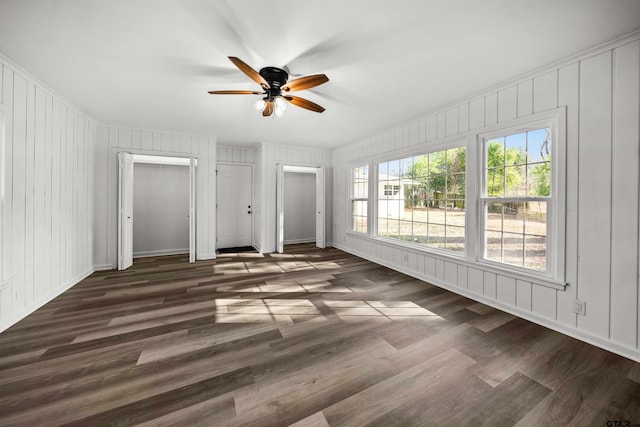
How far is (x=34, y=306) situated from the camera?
2.71m

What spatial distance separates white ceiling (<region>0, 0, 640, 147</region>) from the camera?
5.61 ft

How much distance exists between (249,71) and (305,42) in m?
0.53

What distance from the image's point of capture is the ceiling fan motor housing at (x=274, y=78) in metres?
2.36

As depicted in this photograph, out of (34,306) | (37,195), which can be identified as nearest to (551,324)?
(34,306)

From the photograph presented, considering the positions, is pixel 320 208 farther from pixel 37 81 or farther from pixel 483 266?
pixel 37 81

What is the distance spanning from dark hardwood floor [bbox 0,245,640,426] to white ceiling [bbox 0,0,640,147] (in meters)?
2.55

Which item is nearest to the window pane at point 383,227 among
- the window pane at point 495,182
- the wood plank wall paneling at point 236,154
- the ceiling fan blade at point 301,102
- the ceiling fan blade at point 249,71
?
the window pane at point 495,182

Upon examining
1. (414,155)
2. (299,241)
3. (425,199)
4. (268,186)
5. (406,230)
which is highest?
(414,155)

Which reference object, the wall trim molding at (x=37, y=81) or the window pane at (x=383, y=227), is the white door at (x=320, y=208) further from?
the wall trim molding at (x=37, y=81)

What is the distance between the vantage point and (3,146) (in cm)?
231

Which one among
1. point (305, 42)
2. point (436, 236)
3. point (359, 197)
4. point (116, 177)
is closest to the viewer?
point (305, 42)

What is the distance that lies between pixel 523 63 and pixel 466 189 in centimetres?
140

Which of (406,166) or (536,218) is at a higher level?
(406,166)

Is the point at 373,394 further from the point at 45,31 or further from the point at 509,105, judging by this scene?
the point at 45,31
